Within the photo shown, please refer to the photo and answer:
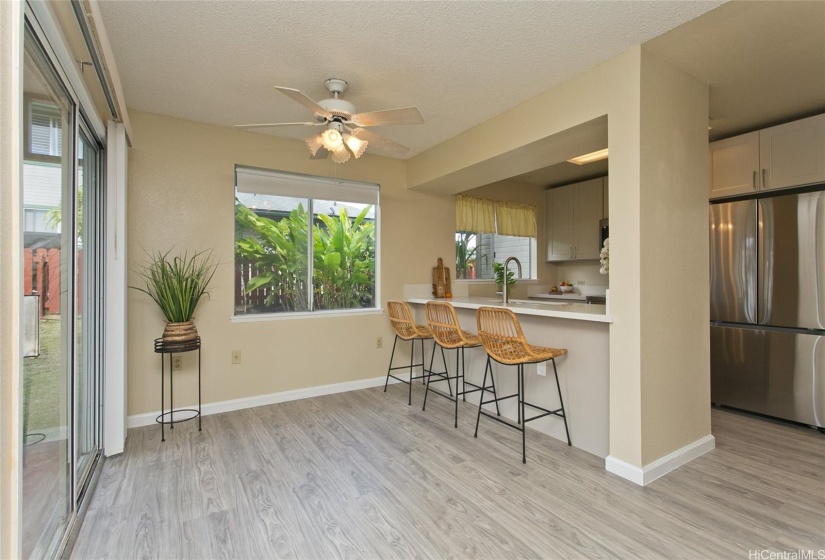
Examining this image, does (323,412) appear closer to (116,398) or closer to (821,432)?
(116,398)

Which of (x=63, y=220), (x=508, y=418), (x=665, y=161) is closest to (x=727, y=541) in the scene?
(x=508, y=418)

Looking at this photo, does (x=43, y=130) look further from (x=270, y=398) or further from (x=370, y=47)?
(x=270, y=398)

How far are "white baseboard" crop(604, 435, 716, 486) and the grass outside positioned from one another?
113 inches

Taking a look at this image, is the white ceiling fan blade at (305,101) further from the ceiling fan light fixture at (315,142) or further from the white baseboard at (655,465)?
the white baseboard at (655,465)

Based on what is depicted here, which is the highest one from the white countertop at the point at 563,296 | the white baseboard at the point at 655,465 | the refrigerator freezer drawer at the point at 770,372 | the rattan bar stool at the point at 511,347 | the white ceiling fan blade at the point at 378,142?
the white ceiling fan blade at the point at 378,142

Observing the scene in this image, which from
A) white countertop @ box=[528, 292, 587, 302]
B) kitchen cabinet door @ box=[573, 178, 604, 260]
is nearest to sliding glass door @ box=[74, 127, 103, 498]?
white countertop @ box=[528, 292, 587, 302]

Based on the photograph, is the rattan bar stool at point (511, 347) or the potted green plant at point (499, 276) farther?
the potted green plant at point (499, 276)

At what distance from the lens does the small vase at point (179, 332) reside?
9.72 ft

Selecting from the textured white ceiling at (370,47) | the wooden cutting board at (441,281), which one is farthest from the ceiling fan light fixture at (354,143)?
the wooden cutting board at (441,281)

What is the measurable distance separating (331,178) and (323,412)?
2322mm

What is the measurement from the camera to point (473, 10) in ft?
6.61

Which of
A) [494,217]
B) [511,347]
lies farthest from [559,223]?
[511,347]

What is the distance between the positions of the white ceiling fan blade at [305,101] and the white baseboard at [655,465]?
279cm

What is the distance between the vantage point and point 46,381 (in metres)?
1.63
